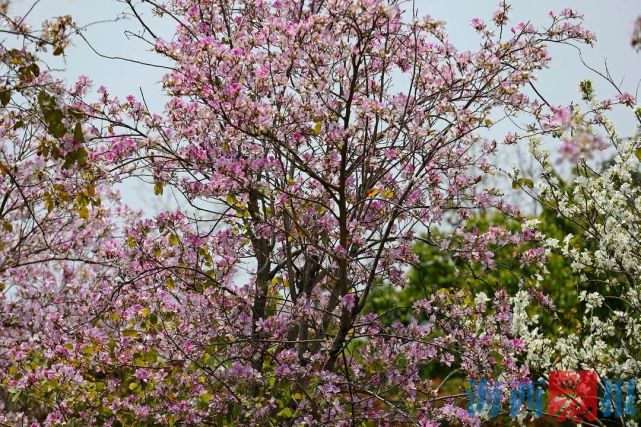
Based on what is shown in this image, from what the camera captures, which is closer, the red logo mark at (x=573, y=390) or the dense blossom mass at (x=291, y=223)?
the dense blossom mass at (x=291, y=223)

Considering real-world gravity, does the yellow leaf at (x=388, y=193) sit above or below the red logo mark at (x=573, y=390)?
above

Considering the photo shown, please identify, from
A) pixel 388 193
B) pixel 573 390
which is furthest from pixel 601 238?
pixel 388 193

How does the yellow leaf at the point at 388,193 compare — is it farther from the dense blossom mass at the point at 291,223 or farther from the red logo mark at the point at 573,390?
the red logo mark at the point at 573,390

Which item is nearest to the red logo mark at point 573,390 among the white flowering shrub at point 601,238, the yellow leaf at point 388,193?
the white flowering shrub at point 601,238

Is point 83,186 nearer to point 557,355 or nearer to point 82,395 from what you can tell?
point 82,395

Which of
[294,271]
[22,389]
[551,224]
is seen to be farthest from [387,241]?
[551,224]

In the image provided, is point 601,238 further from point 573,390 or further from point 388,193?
point 388,193

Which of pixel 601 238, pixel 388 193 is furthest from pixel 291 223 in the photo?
pixel 601 238

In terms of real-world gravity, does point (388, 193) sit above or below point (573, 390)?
above

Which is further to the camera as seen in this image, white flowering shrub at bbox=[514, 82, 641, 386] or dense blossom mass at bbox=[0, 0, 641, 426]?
white flowering shrub at bbox=[514, 82, 641, 386]

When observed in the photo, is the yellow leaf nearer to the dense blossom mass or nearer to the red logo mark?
the dense blossom mass

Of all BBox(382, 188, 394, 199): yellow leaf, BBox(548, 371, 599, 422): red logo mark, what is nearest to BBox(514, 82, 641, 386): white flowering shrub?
BBox(548, 371, 599, 422): red logo mark

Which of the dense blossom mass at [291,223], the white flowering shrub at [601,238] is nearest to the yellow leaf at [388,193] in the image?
the dense blossom mass at [291,223]

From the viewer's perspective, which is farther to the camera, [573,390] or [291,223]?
[573,390]
